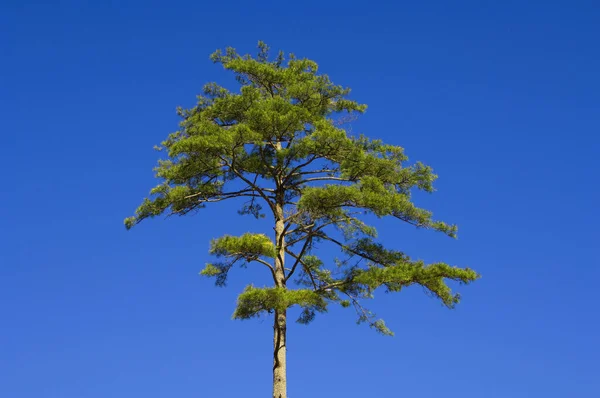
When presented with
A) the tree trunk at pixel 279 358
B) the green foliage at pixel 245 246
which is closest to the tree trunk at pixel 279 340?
the tree trunk at pixel 279 358

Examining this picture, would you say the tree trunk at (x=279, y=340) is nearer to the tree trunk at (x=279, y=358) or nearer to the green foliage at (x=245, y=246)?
the tree trunk at (x=279, y=358)

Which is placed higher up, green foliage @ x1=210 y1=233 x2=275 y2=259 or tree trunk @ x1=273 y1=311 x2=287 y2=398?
green foliage @ x1=210 y1=233 x2=275 y2=259

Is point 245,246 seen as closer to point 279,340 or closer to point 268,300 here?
point 268,300

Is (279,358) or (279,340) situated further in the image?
(279,340)

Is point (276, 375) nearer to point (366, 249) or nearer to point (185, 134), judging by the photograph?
point (366, 249)

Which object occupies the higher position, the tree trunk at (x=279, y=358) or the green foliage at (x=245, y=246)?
the green foliage at (x=245, y=246)

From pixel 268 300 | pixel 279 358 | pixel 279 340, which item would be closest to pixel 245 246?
pixel 268 300

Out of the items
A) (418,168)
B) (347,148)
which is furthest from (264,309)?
(418,168)

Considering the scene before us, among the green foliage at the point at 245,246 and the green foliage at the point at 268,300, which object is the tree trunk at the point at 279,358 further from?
the green foliage at the point at 245,246

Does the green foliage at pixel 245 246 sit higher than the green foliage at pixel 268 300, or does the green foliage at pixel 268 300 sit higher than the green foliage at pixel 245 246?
the green foliage at pixel 245 246

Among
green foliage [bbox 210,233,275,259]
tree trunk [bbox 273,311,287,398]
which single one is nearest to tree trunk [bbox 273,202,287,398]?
tree trunk [bbox 273,311,287,398]

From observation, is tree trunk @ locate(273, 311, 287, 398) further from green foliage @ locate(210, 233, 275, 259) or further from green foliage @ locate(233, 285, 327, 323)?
green foliage @ locate(210, 233, 275, 259)

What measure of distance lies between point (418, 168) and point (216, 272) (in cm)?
570

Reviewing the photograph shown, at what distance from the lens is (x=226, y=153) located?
16094 millimetres
